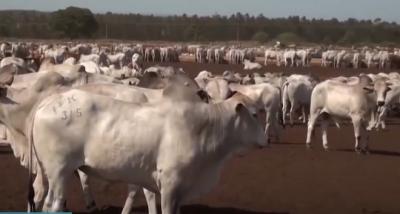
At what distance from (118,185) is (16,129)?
3.19 meters

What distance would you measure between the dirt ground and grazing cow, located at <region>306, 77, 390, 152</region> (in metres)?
0.56

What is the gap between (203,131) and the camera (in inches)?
341

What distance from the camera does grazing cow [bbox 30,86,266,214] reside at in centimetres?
844

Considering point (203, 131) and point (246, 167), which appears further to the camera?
point (246, 167)

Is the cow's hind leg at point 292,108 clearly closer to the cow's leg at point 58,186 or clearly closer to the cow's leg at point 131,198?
the cow's leg at point 131,198

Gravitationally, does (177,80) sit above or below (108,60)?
above

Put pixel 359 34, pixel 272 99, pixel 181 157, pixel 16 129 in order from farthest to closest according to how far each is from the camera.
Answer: pixel 359 34
pixel 272 99
pixel 16 129
pixel 181 157

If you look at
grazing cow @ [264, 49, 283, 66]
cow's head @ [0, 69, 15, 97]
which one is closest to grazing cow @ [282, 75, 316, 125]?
cow's head @ [0, 69, 15, 97]

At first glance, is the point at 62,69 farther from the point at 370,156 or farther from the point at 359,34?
the point at 359,34

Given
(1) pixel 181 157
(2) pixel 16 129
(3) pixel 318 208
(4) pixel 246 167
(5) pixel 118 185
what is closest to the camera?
(1) pixel 181 157

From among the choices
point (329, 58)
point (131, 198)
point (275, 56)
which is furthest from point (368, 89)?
point (275, 56)

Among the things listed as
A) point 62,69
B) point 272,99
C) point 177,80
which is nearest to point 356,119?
point 272,99

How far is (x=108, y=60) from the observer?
145 feet

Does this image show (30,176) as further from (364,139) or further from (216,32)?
(216,32)
